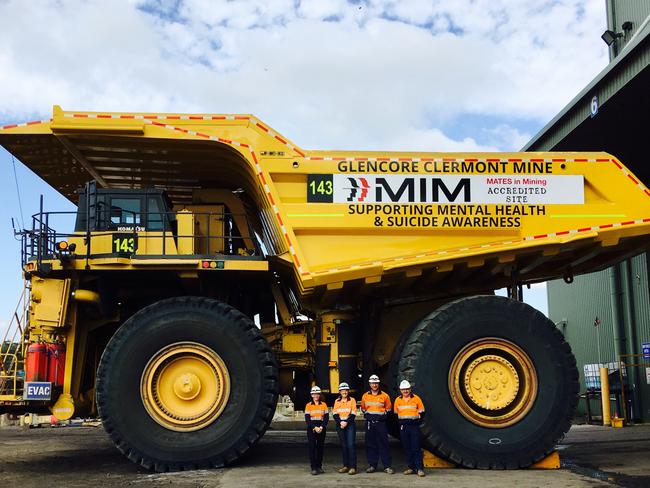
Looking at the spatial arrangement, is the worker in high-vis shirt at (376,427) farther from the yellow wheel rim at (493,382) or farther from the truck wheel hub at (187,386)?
the truck wheel hub at (187,386)

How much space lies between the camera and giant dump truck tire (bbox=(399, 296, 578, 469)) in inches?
332

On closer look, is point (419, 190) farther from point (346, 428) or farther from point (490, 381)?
point (346, 428)

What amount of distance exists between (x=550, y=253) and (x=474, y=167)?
1.46m

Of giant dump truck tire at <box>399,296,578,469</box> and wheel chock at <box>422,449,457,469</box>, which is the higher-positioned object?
giant dump truck tire at <box>399,296,578,469</box>

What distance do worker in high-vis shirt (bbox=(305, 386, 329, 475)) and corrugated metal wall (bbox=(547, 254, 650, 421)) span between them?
11.2 m

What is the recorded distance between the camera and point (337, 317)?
950 centimetres

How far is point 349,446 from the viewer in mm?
8586

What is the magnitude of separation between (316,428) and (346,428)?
37cm

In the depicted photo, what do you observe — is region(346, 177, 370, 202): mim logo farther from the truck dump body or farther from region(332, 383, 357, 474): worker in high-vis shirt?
region(332, 383, 357, 474): worker in high-vis shirt

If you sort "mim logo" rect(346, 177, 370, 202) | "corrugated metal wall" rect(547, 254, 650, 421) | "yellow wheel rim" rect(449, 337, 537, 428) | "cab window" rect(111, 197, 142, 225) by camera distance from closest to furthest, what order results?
1. "yellow wheel rim" rect(449, 337, 537, 428)
2. "mim logo" rect(346, 177, 370, 202)
3. "cab window" rect(111, 197, 142, 225)
4. "corrugated metal wall" rect(547, 254, 650, 421)

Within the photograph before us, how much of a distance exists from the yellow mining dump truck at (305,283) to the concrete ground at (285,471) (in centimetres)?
42

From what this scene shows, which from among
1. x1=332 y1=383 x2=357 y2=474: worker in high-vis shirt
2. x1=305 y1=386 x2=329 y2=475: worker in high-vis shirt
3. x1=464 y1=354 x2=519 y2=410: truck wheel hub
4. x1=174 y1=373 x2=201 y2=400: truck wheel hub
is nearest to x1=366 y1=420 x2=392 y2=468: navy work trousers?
x1=332 y1=383 x2=357 y2=474: worker in high-vis shirt

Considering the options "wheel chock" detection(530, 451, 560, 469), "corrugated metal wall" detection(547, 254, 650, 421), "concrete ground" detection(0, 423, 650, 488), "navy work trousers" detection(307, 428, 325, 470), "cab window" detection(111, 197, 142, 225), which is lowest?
"concrete ground" detection(0, 423, 650, 488)

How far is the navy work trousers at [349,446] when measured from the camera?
28.1 feet
